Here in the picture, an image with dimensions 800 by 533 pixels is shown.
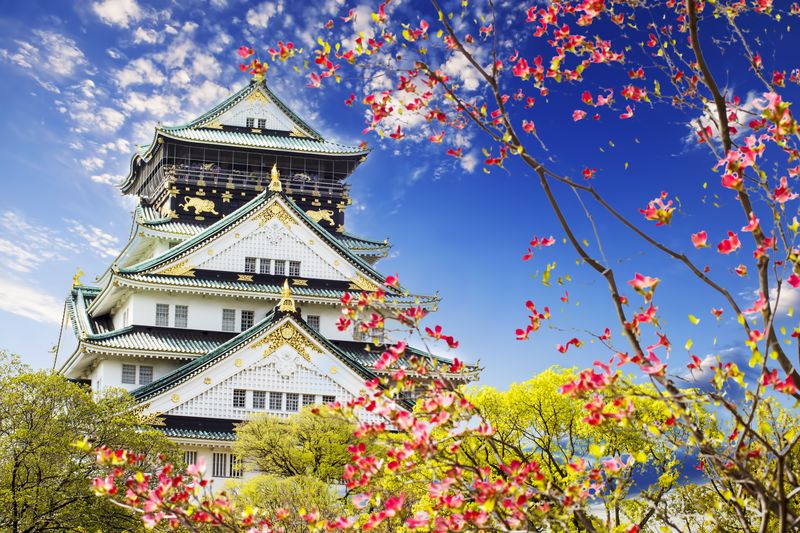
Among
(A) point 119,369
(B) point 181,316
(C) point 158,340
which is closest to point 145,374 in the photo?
(A) point 119,369

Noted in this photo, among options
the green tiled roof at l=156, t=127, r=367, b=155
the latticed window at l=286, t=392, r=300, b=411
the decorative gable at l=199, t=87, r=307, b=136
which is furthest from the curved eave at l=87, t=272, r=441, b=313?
the decorative gable at l=199, t=87, r=307, b=136

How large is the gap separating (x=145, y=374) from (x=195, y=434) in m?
5.74

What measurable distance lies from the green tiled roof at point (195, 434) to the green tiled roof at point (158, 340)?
4712 millimetres

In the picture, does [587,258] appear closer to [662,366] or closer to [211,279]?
[662,366]

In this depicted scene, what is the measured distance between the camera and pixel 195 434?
37938 mm

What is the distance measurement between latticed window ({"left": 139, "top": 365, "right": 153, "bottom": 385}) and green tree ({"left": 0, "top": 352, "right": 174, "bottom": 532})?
1508cm

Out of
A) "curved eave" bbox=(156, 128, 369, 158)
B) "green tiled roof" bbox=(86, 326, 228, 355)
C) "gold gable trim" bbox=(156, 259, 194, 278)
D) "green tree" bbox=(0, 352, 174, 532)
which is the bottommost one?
"green tree" bbox=(0, 352, 174, 532)

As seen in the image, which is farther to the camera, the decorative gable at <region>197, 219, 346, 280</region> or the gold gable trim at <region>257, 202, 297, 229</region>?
the gold gable trim at <region>257, 202, 297, 229</region>

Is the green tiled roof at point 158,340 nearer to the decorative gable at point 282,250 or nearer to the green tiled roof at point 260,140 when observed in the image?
the decorative gable at point 282,250

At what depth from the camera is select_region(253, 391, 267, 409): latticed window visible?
39.7m

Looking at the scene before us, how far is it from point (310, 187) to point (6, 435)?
104ft

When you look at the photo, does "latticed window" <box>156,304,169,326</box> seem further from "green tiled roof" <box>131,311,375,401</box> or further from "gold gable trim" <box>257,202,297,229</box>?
"gold gable trim" <box>257,202,297,229</box>

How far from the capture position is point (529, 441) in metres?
28.0

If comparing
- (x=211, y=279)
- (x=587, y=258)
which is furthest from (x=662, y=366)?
(x=211, y=279)
